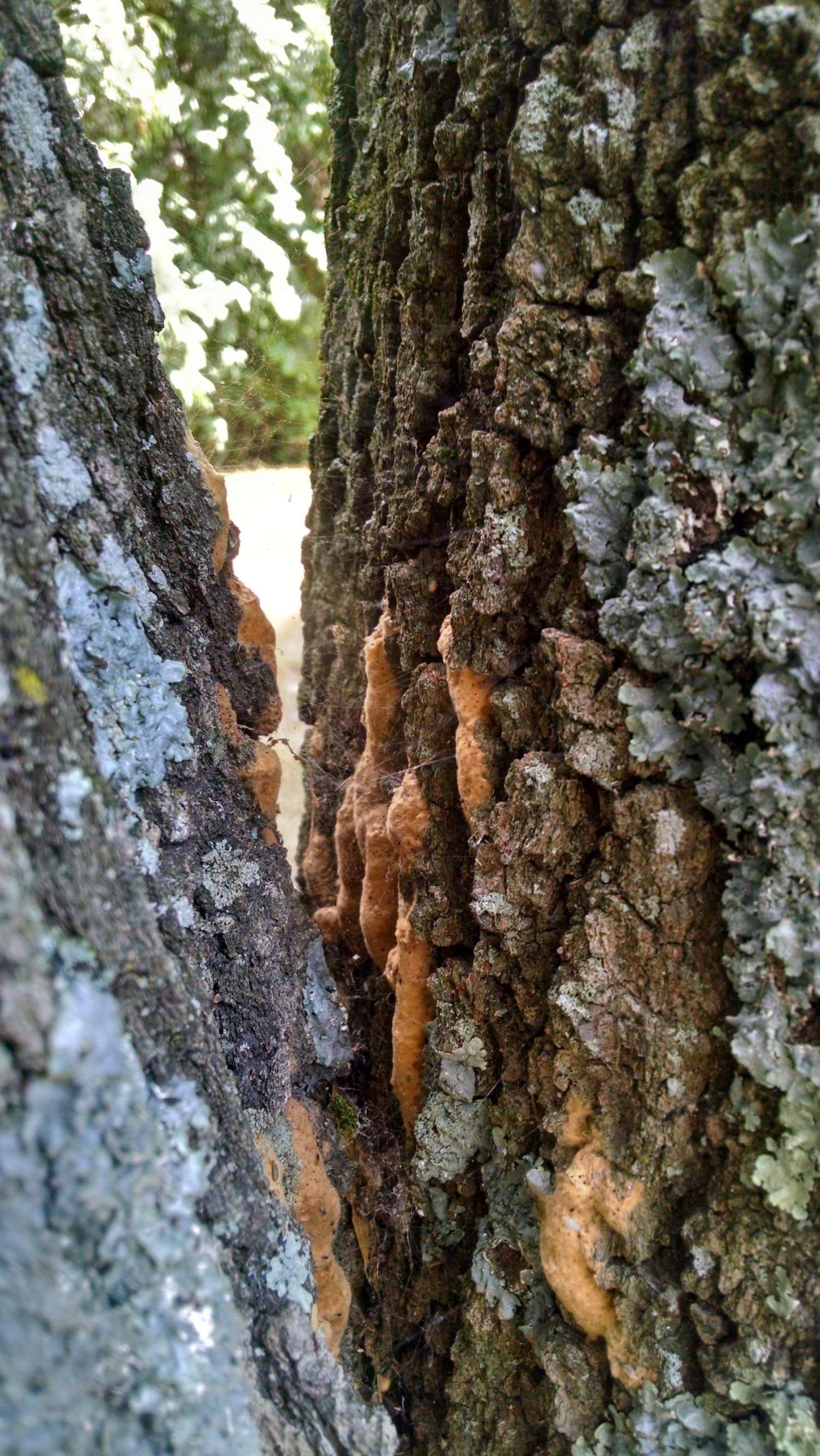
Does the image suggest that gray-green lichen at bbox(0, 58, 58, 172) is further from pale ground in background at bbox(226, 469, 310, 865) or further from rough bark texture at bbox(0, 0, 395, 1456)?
pale ground in background at bbox(226, 469, 310, 865)

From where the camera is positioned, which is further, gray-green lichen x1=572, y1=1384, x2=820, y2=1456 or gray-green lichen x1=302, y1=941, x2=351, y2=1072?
gray-green lichen x1=302, y1=941, x2=351, y2=1072

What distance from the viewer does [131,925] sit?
0.91 m

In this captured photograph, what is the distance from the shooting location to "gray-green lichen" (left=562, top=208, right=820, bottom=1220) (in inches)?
35.9

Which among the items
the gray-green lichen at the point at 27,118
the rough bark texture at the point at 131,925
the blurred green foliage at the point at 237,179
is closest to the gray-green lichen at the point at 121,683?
the rough bark texture at the point at 131,925

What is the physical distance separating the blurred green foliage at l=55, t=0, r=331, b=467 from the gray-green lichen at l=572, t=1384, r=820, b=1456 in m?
3.49

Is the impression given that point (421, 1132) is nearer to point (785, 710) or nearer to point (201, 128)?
point (785, 710)

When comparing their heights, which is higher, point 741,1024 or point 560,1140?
point 741,1024

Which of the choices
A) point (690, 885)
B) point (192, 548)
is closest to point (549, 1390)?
point (690, 885)

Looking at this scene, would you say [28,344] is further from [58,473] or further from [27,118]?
[27,118]

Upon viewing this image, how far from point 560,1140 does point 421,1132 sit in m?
0.28

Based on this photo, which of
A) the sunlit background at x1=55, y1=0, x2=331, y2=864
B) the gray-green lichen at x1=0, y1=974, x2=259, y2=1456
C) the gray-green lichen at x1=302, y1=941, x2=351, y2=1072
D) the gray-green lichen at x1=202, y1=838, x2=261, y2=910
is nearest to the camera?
the gray-green lichen at x1=0, y1=974, x2=259, y2=1456

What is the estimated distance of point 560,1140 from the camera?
1219 mm

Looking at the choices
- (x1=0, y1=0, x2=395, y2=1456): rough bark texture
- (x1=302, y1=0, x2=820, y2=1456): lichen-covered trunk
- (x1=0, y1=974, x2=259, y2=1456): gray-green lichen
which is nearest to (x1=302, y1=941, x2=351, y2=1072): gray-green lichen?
(x1=0, y1=0, x2=395, y2=1456): rough bark texture

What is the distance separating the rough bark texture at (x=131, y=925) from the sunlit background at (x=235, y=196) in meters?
2.38
